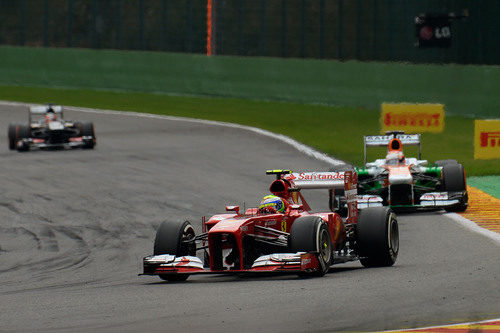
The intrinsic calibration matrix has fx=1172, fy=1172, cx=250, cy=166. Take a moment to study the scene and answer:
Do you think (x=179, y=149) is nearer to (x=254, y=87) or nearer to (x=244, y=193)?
(x=244, y=193)

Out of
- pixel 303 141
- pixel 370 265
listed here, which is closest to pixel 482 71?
pixel 303 141

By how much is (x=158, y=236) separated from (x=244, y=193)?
8460 mm

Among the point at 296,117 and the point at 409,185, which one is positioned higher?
the point at 296,117

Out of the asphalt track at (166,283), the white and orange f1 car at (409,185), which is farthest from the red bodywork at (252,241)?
the white and orange f1 car at (409,185)

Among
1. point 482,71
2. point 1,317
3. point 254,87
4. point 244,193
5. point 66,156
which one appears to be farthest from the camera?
point 254,87

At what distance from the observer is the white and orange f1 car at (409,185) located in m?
18.7

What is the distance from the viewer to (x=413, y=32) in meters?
38.6

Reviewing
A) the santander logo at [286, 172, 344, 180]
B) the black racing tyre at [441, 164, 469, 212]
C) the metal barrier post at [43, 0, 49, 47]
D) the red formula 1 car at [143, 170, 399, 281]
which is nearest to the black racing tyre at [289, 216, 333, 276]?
the red formula 1 car at [143, 170, 399, 281]

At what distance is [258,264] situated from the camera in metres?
12.3

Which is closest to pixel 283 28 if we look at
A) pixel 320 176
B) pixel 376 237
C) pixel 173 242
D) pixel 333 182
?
pixel 320 176

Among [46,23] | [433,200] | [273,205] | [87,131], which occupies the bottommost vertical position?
[433,200]

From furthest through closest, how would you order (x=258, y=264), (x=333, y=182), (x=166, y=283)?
(x=333, y=182) < (x=166, y=283) < (x=258, y=264)

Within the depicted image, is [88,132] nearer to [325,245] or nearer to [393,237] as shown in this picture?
[393,237]

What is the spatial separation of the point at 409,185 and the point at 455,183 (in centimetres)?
73
